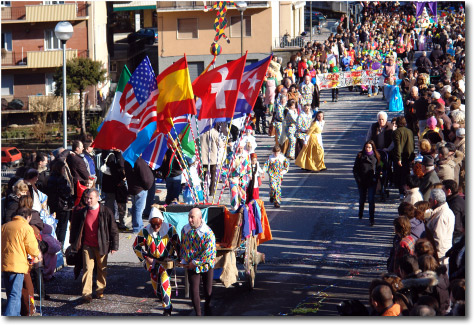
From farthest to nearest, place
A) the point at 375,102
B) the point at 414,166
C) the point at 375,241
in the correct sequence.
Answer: the point at 375,102 → the point at 375,241 → the point at 414,166

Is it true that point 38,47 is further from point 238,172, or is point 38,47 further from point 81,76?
point 238,172

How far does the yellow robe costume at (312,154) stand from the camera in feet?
70.3

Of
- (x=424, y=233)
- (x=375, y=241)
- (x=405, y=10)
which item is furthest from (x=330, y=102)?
(x=405, y=10)

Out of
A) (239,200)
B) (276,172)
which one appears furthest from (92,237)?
(276,172)

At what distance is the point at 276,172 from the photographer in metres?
18.1

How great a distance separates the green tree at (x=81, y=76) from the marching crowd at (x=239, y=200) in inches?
983

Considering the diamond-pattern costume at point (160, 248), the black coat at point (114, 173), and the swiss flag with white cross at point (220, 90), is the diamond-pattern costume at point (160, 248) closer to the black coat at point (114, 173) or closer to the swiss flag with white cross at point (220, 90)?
the swiss flag with white cross at point (220, 90)

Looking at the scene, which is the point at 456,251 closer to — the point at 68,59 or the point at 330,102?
the point at 330,102

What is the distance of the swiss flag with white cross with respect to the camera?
14.3 metres

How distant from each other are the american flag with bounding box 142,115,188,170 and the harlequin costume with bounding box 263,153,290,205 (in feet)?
11.4

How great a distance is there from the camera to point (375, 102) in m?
32.2

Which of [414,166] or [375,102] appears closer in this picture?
[414,166]

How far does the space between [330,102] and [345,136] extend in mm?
7311

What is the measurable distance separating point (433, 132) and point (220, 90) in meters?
4.59
